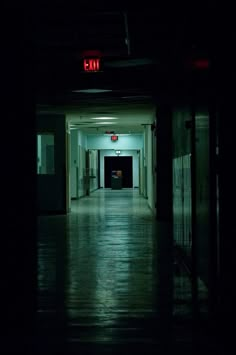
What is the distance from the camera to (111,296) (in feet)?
18.6

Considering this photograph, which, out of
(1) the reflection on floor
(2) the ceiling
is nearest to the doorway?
(2) the ceiling

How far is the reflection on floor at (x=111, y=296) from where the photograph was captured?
414cm

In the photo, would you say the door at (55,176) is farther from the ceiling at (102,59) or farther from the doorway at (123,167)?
the doorway at (123,167)

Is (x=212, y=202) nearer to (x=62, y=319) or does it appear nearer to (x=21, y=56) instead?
(x=62, y=319)

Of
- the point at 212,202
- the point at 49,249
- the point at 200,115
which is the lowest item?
the point at 49,249

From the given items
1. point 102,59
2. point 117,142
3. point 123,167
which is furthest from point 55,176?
point 123,167

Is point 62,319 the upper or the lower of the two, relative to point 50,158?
lower

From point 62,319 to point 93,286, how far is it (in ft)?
4.64

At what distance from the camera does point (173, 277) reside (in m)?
6.68

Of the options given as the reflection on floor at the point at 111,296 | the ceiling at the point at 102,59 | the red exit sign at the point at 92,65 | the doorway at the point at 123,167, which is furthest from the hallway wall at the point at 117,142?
the reflection on floor at the point at 111,296

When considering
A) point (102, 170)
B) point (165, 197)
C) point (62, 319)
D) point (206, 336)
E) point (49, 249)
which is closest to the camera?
point (206, 336)

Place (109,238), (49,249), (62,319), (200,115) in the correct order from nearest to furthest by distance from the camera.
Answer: (62,319) < (200,115) < (49,249) < (109,238)

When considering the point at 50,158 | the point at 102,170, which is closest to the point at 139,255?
the point at 50,158

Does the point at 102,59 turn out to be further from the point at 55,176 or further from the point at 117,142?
the point at 117,142
